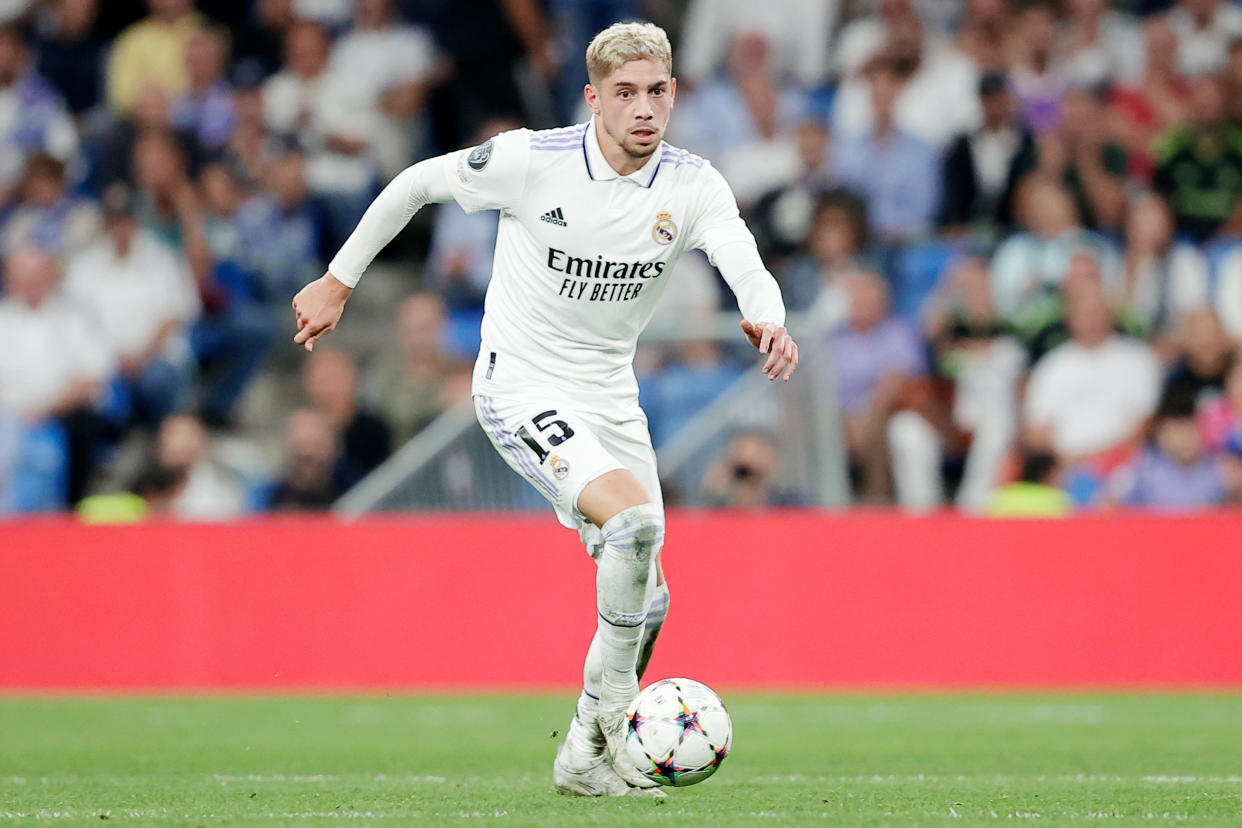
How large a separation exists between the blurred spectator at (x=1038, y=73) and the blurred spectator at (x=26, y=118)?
8.10 metres

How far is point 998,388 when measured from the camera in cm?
1284

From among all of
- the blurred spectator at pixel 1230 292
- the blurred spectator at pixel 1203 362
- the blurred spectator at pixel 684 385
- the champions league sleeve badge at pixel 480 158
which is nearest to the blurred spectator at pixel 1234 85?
the blurred spectator at pixel 1230 292

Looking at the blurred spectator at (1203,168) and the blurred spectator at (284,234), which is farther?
the blurred spectator at (284,234)

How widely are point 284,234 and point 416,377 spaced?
2.43m

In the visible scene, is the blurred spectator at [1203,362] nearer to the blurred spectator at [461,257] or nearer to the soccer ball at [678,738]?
the blurred spectator at [461,257]

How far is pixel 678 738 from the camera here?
599 cm

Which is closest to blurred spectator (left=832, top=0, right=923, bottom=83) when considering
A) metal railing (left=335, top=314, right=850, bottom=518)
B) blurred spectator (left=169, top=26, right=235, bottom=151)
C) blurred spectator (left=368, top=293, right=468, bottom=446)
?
metal railing (left=335, top=314, right=850, bottom=518)

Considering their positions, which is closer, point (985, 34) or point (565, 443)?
point (565, 443)

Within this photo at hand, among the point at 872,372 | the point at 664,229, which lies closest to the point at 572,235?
the point at 664,229

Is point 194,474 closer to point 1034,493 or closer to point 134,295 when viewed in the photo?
point 134,295

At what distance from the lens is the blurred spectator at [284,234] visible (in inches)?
585

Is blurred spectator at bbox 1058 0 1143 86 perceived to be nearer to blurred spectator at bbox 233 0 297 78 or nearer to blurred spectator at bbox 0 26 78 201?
blurred spectator at bbox 233 0 297 78

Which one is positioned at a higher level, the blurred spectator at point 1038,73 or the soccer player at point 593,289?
the blurred spectator at point 1038,73

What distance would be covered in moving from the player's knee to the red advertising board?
558 centimetres
